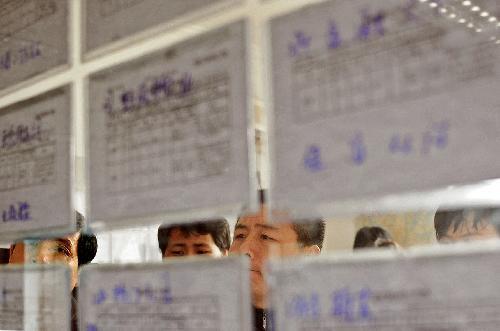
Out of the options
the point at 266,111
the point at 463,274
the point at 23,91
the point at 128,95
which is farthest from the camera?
the point at 23,91

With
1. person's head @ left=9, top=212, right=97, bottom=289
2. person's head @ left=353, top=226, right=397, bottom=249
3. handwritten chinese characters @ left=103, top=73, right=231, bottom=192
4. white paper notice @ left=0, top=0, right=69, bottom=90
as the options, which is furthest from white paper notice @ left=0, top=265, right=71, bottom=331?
person's head @ left=353, top=226, right=397, bottom=249

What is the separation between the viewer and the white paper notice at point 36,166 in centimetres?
70

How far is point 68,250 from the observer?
0.71 metres

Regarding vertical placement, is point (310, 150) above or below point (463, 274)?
above

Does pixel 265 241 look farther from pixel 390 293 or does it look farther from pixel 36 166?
pixel 36 166

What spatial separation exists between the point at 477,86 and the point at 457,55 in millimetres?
27

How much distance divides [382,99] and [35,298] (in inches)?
18.1

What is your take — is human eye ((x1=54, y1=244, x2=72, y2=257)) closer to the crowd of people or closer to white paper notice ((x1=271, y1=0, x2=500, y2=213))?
the crowd of people

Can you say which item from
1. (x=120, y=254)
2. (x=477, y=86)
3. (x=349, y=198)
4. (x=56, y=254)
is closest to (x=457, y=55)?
(x=477, y=86)

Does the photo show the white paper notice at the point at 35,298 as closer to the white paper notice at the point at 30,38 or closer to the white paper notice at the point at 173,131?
the white paper notice at the point at 173,131

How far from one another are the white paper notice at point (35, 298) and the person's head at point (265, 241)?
0.74 feet

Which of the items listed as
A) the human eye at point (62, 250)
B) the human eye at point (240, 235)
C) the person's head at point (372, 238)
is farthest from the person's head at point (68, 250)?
the person's head at point (372, 238)

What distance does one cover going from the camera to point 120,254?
0.62m

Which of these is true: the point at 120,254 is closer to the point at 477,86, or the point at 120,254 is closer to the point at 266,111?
the point at 266,111
